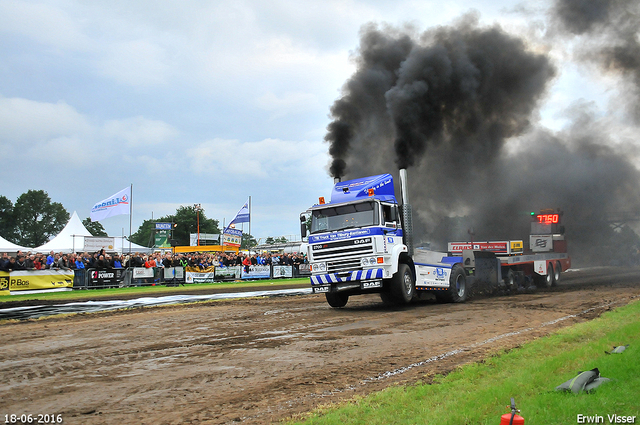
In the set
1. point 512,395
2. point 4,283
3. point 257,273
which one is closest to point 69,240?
point 257,273

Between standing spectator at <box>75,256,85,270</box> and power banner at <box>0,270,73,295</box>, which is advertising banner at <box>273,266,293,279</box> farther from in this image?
power banner at <box>0,270,73,295</box>

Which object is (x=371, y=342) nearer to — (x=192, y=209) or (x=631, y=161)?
(x=631, y=161)

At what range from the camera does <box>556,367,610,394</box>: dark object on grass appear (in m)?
4.55

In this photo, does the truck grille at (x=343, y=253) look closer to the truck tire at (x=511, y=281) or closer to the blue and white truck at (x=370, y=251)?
the blue and white truck at (x=370, y=251)

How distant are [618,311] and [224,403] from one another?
969 centimetres

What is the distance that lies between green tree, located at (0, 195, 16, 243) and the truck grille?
115836 mm

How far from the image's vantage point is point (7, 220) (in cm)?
10844

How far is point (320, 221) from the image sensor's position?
13867 mm

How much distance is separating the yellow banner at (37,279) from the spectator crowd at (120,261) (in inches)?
9.6

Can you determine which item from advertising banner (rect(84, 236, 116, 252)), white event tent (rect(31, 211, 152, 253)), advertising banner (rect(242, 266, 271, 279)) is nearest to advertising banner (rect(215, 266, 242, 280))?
advertising banner (rect(242, 266, 271, 279))

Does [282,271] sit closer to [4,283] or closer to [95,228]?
[4,283]

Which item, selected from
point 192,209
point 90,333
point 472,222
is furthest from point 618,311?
point 192,209

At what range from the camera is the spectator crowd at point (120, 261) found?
883 inches

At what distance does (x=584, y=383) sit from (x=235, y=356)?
15.6ft
